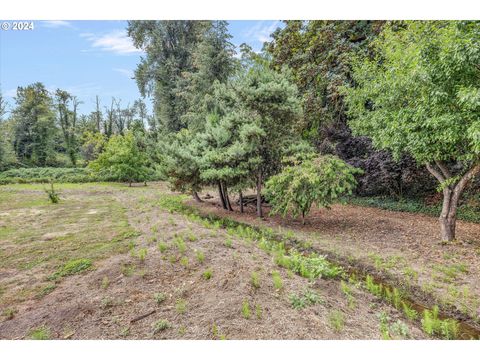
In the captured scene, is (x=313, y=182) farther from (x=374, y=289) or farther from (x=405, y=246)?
(x=374, y=289)

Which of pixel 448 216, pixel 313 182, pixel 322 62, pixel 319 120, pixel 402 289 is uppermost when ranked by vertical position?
pixel 322 62

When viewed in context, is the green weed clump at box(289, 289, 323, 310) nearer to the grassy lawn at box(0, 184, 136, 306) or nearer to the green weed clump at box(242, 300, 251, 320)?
the green weed clump at box(242, 300, 251, 320)

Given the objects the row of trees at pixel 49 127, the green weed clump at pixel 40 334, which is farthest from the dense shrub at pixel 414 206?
the row of trees at pixel 49 127

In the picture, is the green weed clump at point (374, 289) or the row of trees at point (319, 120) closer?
the green weed clump at point (374, 289)

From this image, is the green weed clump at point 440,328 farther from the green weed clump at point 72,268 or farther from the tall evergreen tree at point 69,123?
the tall evergreen tree at point 69,123

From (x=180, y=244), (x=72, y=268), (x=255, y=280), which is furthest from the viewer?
(x=180, y=244)

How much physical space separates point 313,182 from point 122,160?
41.1 ft

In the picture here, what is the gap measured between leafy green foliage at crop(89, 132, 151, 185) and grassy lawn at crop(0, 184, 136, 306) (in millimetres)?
6603

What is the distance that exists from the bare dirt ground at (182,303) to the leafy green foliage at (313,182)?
2.12m

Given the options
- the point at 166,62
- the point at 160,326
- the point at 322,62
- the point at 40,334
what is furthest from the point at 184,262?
the point at 166,62

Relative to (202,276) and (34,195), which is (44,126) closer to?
(34,195)

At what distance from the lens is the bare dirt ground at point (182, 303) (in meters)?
2.36

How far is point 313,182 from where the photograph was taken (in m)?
5.43

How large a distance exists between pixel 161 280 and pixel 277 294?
1481mm
